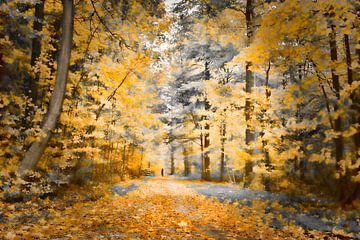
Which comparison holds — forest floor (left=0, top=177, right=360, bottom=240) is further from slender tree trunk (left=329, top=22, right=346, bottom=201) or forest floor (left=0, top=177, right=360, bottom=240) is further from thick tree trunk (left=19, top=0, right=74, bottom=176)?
slender tree trunk (left=329, top=22, right=346, bottom=201)

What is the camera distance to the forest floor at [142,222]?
5.78 meters

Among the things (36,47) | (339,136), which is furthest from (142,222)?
(36,47)

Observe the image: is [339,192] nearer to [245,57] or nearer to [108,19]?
[245,57]

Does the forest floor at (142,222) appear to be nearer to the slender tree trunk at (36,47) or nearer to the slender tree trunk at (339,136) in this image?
the slender tree trunk at (339,136)

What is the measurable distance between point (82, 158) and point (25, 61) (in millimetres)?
4648

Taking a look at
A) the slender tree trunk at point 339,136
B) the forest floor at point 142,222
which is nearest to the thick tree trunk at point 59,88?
the forest floor at point 142,222

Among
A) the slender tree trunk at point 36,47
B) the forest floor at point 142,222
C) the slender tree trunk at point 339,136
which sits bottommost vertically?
the forest floor at point 142,222

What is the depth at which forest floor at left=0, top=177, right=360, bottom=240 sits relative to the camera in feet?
19.0

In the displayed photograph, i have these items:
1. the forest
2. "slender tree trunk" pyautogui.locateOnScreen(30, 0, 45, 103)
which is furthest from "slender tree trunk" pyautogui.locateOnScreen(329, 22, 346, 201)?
"slender tree trunk" pyautogui.locateOnScreen(30, 0, 45, 103)

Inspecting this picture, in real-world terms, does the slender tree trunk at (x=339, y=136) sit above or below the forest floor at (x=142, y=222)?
above

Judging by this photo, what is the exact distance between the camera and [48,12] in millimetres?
11094

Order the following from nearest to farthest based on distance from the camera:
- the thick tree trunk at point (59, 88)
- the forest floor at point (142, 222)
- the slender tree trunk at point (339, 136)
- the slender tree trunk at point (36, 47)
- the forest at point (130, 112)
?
the forest floor at point (142, 222)
the thick tree trunk at point (59, 88)
the forest at point (130, 112)
the slender tree trunk at point (339, 136)
the slender tree trunk at point (36, 47)

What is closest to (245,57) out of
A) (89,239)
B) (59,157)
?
(89,239)

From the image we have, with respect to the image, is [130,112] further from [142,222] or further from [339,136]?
[339,136]
